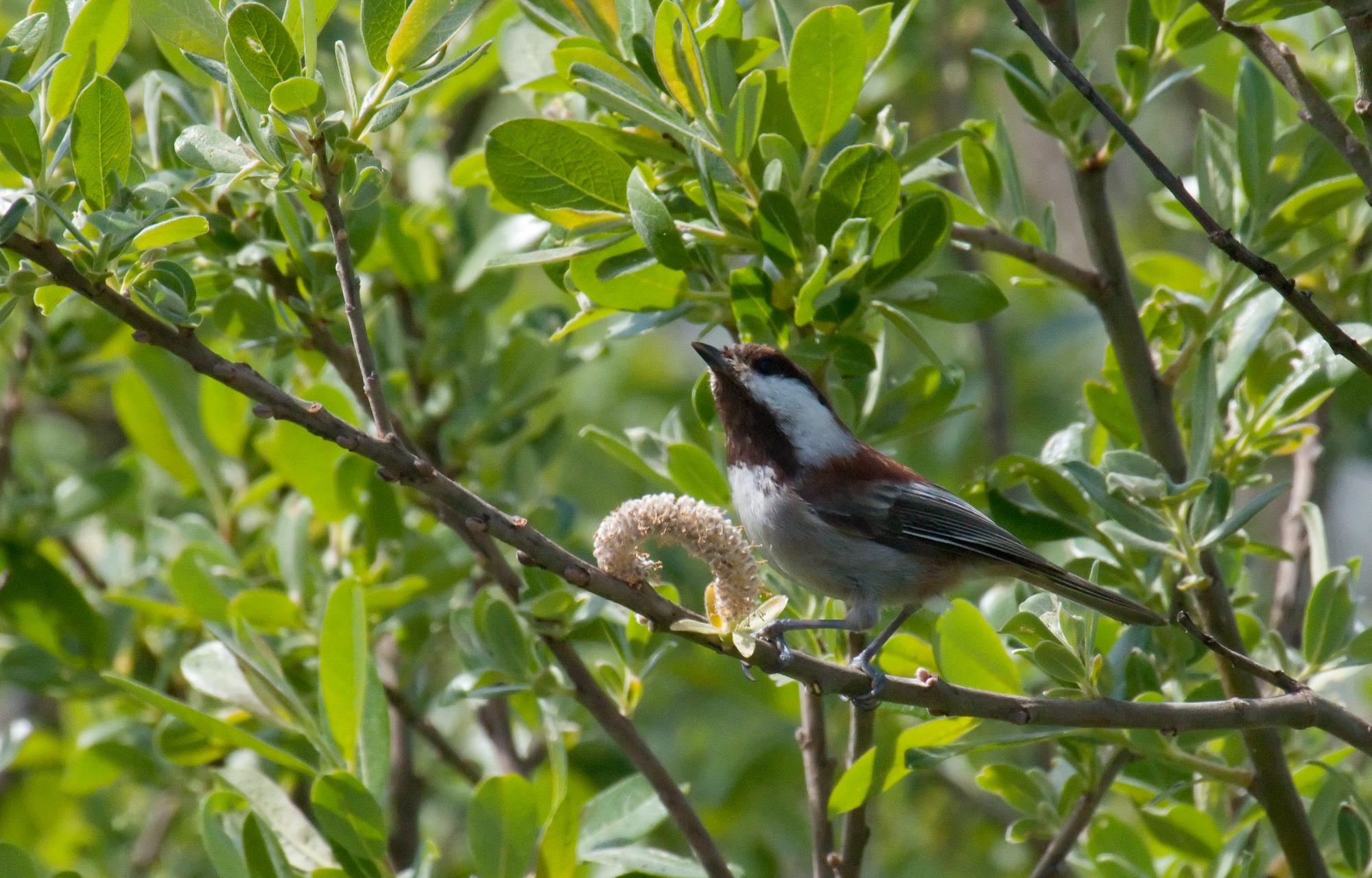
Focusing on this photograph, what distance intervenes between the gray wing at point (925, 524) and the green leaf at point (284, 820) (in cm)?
130

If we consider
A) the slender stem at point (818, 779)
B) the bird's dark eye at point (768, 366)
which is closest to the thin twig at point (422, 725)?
the slender stem at point (818, 779)

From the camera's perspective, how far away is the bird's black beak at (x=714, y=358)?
2.93 metres

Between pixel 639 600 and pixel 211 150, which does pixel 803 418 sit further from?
pixel 211 150

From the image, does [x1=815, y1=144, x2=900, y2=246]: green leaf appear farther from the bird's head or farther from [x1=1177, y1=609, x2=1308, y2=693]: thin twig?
[x1=1177, y1=609, x2=1308, y2=693]: thin twig

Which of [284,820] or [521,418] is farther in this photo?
[521,418]

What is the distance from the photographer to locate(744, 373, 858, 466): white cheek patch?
2988mm

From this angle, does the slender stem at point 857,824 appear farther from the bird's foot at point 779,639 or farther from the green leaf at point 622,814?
the green leaf at point 622,814

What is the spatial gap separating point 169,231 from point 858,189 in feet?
3.92

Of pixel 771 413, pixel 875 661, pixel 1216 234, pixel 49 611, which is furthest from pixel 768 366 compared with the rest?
pixel 49 611

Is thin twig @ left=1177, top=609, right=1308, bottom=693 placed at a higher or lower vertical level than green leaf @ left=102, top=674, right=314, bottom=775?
higher

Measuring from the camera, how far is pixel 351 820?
2436mm

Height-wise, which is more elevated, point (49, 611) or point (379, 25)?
point (379, 25)

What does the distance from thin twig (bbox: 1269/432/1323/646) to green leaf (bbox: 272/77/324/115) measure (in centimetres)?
256

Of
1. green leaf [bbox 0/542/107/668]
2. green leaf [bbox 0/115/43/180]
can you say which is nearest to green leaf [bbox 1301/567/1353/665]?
green leaf [bbox 0/115/43/180]
